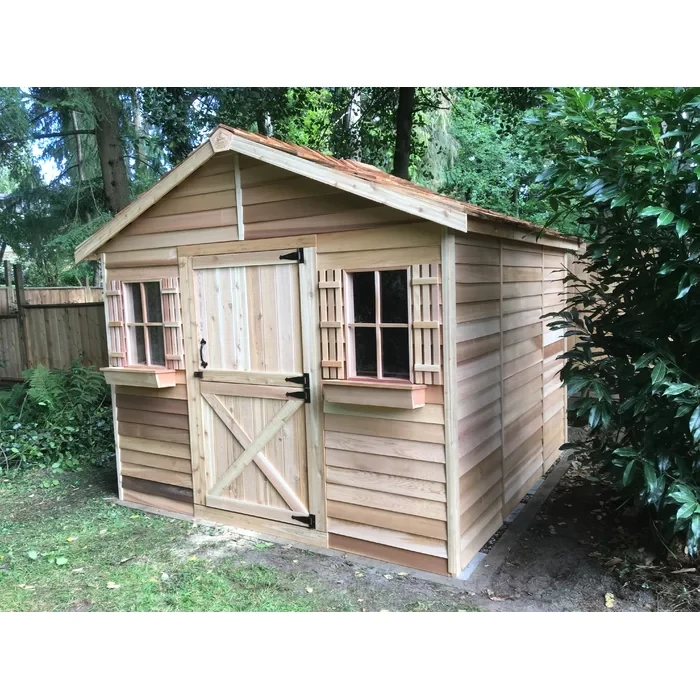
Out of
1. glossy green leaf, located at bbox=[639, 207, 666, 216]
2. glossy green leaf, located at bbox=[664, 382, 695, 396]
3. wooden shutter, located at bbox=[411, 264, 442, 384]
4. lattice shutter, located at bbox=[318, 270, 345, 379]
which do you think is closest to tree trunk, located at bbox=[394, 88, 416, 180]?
lattice shutter, located at bbox=[318, 270, 345, 379]

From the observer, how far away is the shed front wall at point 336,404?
374cm

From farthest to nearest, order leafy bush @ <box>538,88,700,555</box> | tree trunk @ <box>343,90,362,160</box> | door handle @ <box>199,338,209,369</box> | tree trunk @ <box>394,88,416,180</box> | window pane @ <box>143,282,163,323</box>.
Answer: tree trunk @ <box>343,90,362,160</box> → tree trunk @ <box>394,88,416,180</box> → window pane @ <box>143,282,163,323</box> → door handle @ <box>199,338,209,369</box> → leafy bush @ <box>538,88,700,555</box>

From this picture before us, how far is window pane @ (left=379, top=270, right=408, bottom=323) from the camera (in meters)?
3.74

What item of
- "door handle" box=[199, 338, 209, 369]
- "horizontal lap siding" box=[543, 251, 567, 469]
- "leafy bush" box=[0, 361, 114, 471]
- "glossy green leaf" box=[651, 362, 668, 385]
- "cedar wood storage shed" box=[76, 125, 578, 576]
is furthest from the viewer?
"leafy bush" box=[0, 361, 114, 471]

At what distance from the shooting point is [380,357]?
12.5 feet

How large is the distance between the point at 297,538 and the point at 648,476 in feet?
8.37

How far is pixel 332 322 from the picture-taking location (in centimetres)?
397

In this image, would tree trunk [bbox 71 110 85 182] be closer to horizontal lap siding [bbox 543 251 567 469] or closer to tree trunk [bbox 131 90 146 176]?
tree trunk [bbox 131 90 146 176]

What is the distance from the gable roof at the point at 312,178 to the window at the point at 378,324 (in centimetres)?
51

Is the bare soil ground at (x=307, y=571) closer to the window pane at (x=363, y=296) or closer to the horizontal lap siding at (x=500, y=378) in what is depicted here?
the horizontal lap siding at (x=500, y=378)

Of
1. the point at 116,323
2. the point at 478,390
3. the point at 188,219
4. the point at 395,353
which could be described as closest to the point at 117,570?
the point at 116,323

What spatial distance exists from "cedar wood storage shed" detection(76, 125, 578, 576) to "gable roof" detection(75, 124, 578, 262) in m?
0.01

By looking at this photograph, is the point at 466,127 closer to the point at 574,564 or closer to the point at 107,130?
the point at 107,130

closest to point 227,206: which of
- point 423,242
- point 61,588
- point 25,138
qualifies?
point 423,242
